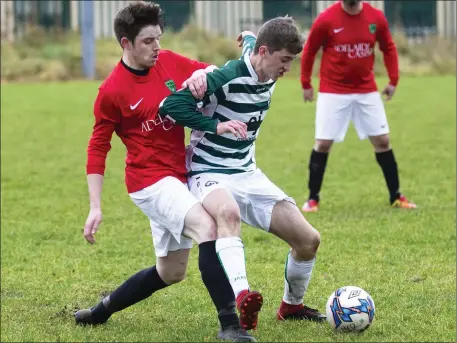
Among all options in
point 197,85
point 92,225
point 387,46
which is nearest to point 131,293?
point 92,225

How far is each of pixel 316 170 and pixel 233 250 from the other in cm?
521

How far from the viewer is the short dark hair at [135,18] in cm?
564

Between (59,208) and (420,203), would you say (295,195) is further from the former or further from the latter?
(59,208)

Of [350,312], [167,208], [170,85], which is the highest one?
[170,85]

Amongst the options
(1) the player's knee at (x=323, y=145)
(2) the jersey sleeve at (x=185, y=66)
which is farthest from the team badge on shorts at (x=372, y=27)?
(2) the jersey sleeve at (x=185, y=66)

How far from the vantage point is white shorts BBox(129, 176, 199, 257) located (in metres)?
5.53

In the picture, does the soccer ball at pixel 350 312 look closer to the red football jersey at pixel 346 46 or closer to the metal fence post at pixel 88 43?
the red football jersey at pixel 346 46

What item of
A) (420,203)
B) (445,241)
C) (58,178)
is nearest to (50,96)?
(58,178)

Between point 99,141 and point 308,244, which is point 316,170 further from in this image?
point 99,141

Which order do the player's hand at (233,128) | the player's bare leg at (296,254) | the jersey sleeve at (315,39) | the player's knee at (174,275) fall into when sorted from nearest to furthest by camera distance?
1. the player's hand at (233,128)
2. the player's bare leg at (296,254)
3. the player's knee at (174,275)
4. the jersey sleeve at (315,39)

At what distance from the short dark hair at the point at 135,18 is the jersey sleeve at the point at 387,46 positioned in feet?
16.0

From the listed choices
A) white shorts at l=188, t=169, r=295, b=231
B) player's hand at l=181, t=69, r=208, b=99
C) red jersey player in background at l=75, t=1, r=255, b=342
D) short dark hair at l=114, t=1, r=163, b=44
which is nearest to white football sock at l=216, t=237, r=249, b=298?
red jersey player in background at l=75, t=1, r=255, b=342

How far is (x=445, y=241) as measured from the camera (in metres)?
8.65

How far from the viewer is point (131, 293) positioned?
6098mm
